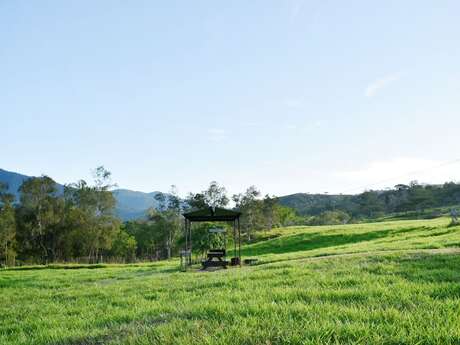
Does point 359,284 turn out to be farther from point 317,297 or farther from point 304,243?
point 304,243

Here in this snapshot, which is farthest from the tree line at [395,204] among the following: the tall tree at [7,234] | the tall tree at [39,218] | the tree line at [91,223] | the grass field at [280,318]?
the grass field at [280,318]

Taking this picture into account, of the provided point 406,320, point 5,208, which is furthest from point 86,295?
point 5,208

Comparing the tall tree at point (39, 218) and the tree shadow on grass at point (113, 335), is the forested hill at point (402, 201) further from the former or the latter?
the tree shadow on grass at point (113, 335)

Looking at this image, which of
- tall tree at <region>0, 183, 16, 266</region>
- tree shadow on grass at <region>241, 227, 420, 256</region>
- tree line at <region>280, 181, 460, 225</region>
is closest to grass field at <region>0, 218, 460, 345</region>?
tree shadow on grass at <region>241, 227, 420, 256</region>

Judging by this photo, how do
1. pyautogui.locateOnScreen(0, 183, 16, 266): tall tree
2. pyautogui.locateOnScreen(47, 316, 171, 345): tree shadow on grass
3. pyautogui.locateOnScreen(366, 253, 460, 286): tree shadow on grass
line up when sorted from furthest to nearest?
pyautogui.locateOnScreen(0, 183, 16, 266): tall tree → pyautogui.locateOnScreen(366, 253, 460, 286): tree shadow on grass → pyautogui.locateOnScreen(47, 316, 171, 345): tree shadow on grass

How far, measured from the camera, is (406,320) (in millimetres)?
3857

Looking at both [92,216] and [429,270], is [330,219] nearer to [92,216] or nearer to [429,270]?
[92,216]

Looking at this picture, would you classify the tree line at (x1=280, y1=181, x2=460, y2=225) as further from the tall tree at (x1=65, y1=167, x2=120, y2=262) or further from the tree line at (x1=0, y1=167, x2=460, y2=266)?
the tall tree at (x1=65, y1=167, x2=120, y2=262)

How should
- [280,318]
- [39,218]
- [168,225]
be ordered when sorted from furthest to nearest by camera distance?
1. [168,225]
2. [39,218]
3. [280,318]

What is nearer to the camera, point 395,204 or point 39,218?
point 39,218

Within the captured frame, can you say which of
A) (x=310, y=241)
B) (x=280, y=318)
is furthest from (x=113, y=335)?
(x=310, y=241)

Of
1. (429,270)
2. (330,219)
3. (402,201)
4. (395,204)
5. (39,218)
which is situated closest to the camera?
(429,270)

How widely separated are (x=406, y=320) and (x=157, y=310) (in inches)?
130

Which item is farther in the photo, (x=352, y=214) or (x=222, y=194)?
(x=352, y=214)
